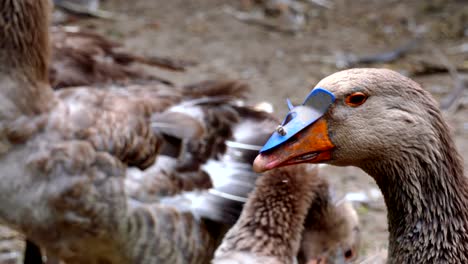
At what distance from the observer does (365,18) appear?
28.6ft

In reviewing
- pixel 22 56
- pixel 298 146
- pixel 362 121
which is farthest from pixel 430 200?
pixel 22 56

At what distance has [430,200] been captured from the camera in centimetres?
262

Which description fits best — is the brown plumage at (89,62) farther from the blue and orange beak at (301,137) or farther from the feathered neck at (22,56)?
the blue and orange beak at (301,137)

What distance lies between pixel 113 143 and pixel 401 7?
18.7 feet

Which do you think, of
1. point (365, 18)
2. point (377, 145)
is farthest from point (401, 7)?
point (377, 145)

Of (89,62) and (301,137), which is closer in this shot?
(301,137)

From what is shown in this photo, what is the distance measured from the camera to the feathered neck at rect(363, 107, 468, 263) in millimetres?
2574

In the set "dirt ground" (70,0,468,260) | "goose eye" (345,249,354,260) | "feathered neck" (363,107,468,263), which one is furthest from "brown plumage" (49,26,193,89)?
"feathered neck" (363,107,468,263)

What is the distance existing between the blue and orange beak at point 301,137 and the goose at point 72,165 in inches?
61.9

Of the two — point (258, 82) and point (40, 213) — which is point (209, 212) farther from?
point (258, 82)

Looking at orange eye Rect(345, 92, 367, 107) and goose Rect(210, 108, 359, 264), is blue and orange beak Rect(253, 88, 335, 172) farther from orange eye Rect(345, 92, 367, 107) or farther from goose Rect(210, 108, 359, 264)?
goose Rect(210, 108, 359, 264)

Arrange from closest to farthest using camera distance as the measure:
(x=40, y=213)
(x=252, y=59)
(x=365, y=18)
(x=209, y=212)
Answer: (x=40, y=213) < (x=209, y=212) < (x=252, y=59) < (x=365, y=18)

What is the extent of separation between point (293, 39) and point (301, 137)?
582 cm

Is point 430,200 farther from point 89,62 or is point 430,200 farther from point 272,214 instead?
point 89,62
